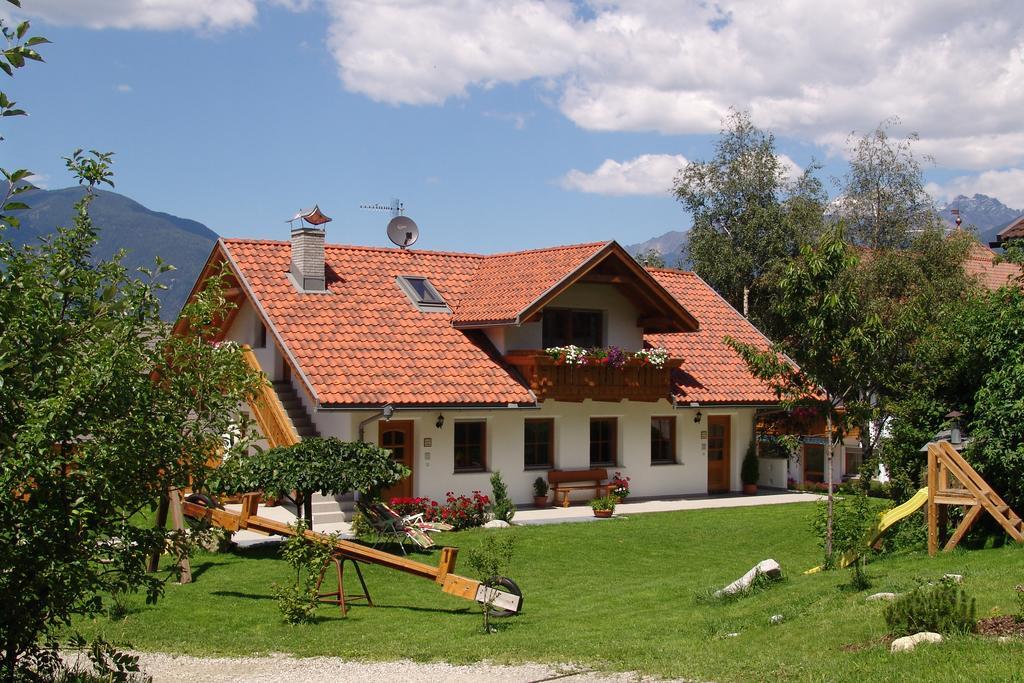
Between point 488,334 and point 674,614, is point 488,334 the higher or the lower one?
the higher one

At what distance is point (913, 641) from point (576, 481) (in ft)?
54.4

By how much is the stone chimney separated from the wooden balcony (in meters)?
4.83

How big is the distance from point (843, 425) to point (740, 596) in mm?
3556

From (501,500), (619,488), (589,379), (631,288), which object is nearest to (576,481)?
(619,488)

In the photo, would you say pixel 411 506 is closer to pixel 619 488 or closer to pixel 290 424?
pixel 290 424

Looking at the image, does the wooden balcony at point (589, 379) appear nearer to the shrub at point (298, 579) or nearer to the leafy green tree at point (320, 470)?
the leafy green tree at point (320, 470)

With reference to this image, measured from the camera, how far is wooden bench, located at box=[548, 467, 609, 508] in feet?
82.7

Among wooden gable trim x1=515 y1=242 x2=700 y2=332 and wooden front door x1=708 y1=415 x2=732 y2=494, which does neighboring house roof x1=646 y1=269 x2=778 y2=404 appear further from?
wooden gable trim x1=515 y1=242 x2=700 y2=332

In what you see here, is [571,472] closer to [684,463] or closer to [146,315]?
[684,463]

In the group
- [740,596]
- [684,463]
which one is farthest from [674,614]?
[684,463]

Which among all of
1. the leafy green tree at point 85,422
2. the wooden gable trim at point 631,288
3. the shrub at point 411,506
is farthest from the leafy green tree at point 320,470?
the leafy green tree at point 85,422

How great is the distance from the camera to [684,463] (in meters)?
27.7

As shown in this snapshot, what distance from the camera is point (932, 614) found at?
956 cm

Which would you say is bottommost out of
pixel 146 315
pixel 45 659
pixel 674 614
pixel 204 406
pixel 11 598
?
pixel 674 614
